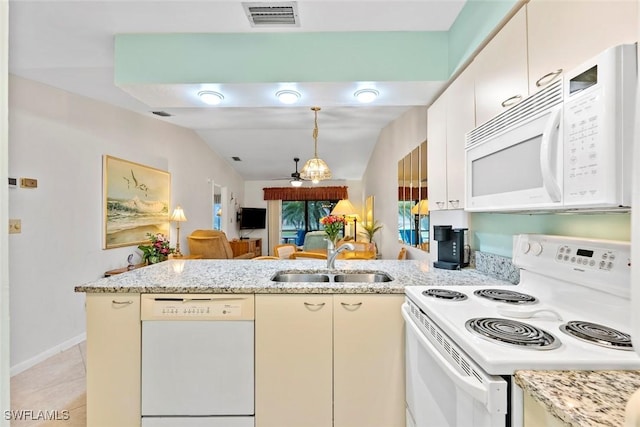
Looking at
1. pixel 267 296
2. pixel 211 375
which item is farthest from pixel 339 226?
pixel 211 375

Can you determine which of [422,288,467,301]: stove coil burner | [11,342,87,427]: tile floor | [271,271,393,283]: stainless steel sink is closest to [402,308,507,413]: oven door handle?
[422,288,467,301]: stove coil burner

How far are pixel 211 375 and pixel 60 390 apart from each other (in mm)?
1531

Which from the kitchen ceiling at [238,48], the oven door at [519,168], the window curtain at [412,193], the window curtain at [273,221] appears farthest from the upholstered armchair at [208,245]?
the oven door at [519,168]

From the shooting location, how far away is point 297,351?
154cm

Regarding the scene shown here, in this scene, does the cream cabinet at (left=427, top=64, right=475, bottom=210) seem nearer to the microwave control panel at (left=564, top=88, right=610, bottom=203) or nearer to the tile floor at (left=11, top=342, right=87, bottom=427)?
the microwave control panel at (left=564, top=88, right=610, bottom=203)

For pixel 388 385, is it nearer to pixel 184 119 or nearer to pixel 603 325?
pixel 603 325

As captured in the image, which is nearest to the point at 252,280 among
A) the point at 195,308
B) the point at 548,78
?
the point at 195,308

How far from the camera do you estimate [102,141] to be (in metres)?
3.22

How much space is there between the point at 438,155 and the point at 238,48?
149cm

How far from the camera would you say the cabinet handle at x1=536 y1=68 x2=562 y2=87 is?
100cm

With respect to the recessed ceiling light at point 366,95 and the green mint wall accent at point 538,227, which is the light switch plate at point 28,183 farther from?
the green mint wall accent at point 538,227

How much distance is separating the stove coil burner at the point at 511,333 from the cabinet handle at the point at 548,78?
0.83m

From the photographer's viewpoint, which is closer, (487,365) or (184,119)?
(487,365)

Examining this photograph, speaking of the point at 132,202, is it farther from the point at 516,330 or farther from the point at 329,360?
the point at 516,330
